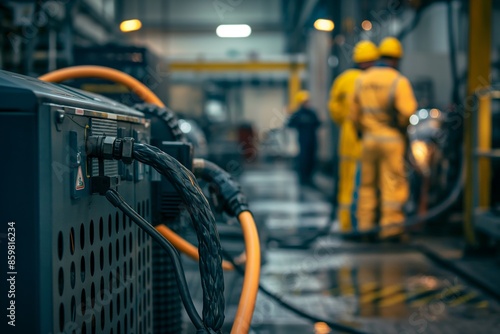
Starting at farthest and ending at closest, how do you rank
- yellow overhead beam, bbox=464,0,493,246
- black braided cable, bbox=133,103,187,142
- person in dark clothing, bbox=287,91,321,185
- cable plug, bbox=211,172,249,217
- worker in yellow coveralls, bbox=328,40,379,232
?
person in dark clothing, bbox=287,91,321,185 < worker in yellow coveralls, bbox=328,40,379,232 < yellow overhead beam, bbox=464,0,493,246 < black braided cable, bbox=133,103,187,142 < cable plug, bbox=211,172,249,217

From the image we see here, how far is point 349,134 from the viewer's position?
6.91 meters

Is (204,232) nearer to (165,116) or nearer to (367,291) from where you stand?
(165,116)

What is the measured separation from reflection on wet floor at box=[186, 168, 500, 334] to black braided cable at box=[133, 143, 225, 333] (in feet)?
6.35

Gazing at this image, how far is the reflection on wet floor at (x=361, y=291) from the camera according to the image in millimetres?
3520

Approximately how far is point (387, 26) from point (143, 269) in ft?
27.7

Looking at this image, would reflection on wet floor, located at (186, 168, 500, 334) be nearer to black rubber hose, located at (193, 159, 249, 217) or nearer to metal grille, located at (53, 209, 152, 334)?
black rubber hose, located at (193, 159, 249, 217)

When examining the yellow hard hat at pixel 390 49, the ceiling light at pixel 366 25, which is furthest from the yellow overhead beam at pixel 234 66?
the yellow hard hat at pixel 390 49

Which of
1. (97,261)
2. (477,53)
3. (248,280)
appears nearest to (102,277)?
(97,261)

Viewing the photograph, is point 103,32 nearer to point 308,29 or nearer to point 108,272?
point 308,29

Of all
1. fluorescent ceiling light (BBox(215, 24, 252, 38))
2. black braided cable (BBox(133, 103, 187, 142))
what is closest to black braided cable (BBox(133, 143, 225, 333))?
black braided cable (BBox(133, 103, 187, 142))

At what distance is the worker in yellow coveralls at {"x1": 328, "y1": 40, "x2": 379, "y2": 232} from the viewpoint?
21.9 ft

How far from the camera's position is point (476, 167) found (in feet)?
17.9

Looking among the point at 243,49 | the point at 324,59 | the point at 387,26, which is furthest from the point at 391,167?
the point at 243,49

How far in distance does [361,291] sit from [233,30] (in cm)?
2533
